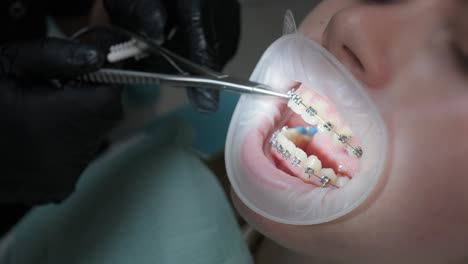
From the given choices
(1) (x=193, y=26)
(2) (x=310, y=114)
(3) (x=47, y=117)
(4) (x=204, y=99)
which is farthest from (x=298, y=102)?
(3) (x=47, y=117)

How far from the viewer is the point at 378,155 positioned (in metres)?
0.51

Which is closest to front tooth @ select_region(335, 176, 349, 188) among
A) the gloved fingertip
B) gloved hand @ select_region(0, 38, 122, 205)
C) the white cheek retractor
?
the white cheek retractor

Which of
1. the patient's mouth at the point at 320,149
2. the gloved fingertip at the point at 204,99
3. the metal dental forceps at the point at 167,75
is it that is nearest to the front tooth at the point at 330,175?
Answer: the patient's mouth at the point at 320,149

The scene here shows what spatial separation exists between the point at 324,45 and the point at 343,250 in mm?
218

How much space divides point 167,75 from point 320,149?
25cm

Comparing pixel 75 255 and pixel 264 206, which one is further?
pixel 75 255

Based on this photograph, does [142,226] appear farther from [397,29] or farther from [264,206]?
[397,29]

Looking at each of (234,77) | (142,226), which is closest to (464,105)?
(234,77)

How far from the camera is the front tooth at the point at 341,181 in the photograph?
56 centimetres

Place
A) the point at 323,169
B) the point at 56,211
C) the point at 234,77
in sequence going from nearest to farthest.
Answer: the point at 323,169, the point at 234,77, the point at 56,211

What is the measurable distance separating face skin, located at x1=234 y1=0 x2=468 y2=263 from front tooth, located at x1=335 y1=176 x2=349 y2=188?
0.04 m

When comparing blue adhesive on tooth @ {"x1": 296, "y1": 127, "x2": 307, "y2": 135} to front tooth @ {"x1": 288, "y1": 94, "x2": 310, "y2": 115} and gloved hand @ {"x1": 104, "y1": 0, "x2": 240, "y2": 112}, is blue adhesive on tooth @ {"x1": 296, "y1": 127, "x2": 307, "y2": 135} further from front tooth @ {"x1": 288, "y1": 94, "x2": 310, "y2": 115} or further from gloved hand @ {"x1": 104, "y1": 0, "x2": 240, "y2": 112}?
gloved hand @ {"x1": 104, "y1": 0, "x2": 240, "y2": 112}

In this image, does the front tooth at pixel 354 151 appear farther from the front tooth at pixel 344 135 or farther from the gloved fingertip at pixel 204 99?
the gloved fingertip at pixel 204 99

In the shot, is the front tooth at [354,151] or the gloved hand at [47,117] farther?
the gloved hand at [47,117]
